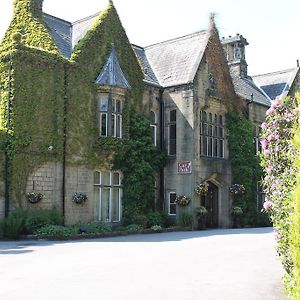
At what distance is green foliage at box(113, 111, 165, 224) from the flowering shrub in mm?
15955

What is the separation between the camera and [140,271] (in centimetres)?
1098

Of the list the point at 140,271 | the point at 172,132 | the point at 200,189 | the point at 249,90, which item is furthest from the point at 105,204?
the point at 249,90

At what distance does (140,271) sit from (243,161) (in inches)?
766

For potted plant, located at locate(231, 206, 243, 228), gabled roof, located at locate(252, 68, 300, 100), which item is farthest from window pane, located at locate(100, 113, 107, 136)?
gabled roof, located at locate(252, 68, 300, 100)

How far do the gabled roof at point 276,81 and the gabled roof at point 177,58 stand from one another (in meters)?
9.74

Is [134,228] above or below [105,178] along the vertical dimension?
below

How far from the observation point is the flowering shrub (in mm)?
7832

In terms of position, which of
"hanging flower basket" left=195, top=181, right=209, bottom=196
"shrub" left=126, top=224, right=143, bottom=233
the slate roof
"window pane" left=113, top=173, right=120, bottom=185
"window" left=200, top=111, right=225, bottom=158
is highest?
the slate roof

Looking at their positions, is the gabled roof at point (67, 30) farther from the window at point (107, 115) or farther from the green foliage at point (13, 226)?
the green foliage at point (13, 226)

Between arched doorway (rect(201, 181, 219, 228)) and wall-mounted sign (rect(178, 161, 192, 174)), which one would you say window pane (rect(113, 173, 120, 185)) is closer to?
wall-mounted sign (rect(178, 161, 192, 174))

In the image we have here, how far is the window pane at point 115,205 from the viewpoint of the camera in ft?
80.0

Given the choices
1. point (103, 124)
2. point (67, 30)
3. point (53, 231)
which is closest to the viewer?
point (53, 231)

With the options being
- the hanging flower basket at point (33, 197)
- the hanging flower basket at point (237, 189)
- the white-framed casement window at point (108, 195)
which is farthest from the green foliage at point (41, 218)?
the hanging flower basket at point (237, 189)

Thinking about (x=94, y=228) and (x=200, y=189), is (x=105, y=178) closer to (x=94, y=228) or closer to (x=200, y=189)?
(x=94, y=228)
